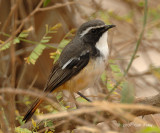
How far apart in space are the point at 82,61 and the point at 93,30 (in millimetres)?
384

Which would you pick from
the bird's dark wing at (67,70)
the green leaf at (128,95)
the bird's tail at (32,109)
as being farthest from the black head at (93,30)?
the green leaf at (128,95)

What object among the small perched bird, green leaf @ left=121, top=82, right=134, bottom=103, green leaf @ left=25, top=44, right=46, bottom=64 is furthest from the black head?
green leaf @ left=121, top=82, right=134, bottom=103

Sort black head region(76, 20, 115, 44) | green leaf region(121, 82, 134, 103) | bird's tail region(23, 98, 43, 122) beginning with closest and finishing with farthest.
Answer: green leaf region(121, 82, 134, 103) < bird's tail region(23, 98, 43, 122) < black head region(76, 20, 115, 44)

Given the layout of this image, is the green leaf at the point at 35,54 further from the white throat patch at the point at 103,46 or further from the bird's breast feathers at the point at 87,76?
the white throat patch at the point at 103,46

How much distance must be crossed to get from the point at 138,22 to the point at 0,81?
2792 mm

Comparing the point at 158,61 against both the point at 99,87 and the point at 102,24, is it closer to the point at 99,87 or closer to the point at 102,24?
the point at 99,87

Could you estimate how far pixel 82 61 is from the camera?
11.6 feet

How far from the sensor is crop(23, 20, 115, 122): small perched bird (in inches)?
139

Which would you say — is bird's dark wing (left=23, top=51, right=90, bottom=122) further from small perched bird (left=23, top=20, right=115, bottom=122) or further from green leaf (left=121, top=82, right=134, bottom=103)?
green leaf (left=121, top=82, right=134, bottom=103)

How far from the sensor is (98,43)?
3641 mm

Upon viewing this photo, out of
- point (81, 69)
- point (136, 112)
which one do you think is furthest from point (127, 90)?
point (81, 69)

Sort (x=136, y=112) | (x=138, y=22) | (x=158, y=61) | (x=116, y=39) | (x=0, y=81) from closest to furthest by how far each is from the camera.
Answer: (x=136, y=112), (x=0, y=81), (x=138, y=22), (x=158, y=61), (x=116, y=39)

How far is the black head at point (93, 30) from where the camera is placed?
3.61m

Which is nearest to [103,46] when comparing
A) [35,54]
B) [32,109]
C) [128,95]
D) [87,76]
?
[87,76]
